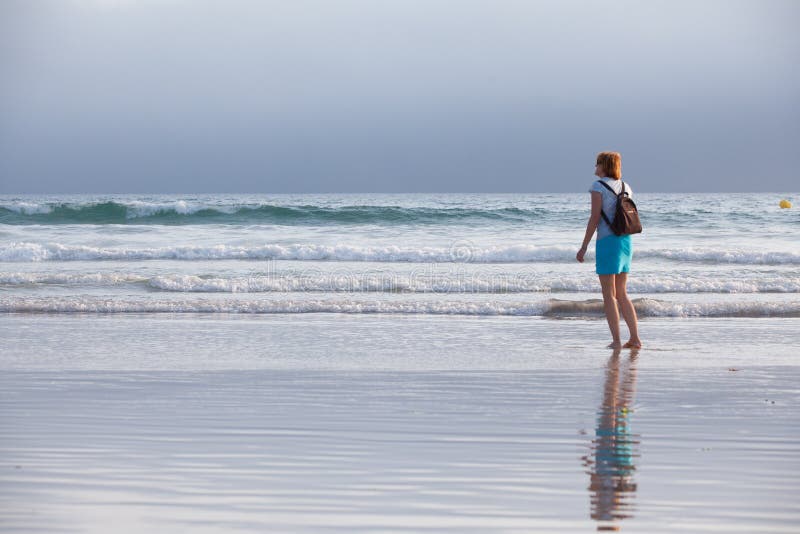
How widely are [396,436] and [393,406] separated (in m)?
0.75

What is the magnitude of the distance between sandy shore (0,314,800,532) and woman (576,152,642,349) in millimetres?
315

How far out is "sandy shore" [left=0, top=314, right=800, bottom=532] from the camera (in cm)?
295

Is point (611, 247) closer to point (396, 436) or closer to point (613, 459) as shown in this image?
point (396, 436)

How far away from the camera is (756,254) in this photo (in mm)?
18031

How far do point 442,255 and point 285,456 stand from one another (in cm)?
1549

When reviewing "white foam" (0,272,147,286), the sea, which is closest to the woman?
the sea

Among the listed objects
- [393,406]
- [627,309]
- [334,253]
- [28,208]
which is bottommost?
[334,253]

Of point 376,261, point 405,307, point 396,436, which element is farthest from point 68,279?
point 396,436

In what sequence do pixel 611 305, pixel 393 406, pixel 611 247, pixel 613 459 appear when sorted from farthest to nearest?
pixel 611 305 → pixel 611 247 → pixel 393 406 → pixel 613 459

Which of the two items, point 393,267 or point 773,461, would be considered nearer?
point 773,461

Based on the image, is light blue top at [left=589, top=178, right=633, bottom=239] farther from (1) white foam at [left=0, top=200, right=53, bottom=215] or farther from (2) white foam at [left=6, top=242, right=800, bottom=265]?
(1) white foam at [left=0, top=200, right=53, bottom=215]

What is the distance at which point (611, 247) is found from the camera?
7.29 m

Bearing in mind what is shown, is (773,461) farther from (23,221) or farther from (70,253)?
(23,221)

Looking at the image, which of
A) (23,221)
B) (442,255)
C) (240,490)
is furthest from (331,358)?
(23,221)
